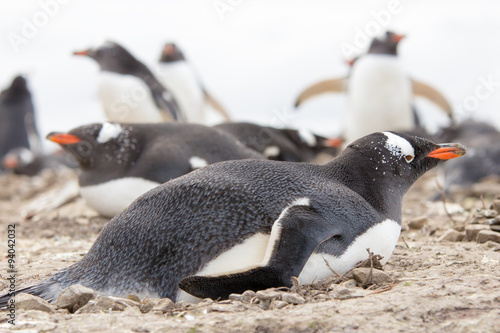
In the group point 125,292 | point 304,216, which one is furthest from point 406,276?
point 125,292

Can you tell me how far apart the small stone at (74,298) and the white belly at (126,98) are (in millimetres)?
5659

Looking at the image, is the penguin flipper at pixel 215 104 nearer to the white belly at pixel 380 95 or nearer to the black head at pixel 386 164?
the white belly at pixel 380 95

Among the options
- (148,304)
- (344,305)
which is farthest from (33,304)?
(344,305)

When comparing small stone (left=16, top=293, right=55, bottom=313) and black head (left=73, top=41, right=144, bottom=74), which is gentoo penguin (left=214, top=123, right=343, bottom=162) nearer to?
black head (left=73, top=41, right=144, bottom=74)

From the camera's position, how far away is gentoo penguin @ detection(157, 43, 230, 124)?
10344 mm

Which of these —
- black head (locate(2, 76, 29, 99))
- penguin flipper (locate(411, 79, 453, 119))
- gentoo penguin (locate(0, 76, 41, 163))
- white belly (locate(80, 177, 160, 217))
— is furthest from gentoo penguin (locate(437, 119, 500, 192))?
black head (locate(2, 76, 29, 99))

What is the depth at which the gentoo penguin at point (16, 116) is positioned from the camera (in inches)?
629

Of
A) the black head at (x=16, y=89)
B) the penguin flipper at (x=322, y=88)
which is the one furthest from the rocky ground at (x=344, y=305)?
the black head at (x=16, y=89)

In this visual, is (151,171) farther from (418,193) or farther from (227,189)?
(418,193)

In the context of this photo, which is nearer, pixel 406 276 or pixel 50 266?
pixel 406 276

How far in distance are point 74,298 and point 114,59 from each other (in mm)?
5994

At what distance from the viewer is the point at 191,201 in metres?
2.80

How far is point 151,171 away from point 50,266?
149cm

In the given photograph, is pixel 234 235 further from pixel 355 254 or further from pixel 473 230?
pixel 473 230
